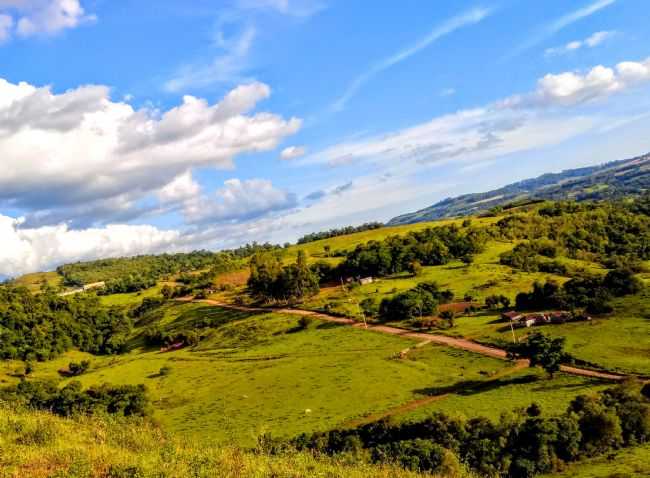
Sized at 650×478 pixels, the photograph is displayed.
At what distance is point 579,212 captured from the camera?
193 metres

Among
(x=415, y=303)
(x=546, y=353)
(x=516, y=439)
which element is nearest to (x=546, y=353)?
(x=546, y=353)

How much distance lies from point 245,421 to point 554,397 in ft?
134

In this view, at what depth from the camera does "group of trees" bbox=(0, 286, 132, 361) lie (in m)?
141

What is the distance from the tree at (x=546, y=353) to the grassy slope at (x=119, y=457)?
1906 inches

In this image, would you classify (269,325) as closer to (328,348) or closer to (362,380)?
(328,348)

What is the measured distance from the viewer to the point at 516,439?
46062 mm

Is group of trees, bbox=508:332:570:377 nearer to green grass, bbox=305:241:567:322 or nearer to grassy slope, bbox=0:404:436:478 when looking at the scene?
green grass, bbox=305:241:567:322

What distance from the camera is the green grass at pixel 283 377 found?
219ft

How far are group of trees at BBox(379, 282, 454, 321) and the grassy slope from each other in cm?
8292

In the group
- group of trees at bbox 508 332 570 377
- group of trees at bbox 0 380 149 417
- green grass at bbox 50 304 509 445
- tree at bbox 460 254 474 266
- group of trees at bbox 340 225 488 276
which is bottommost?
green grass at bbox 50 304 509 445

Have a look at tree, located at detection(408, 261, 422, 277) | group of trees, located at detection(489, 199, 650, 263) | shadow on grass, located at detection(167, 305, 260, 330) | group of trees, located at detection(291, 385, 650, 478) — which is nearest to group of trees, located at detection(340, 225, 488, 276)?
tree, located at detection(408, 261, 422, 277)

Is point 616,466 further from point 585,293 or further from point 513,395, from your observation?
point 585,293

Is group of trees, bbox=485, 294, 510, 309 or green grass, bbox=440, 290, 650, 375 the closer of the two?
green grass, bbox=440, 290, 650, 375

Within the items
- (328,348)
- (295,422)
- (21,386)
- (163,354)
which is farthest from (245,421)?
(163,354)
